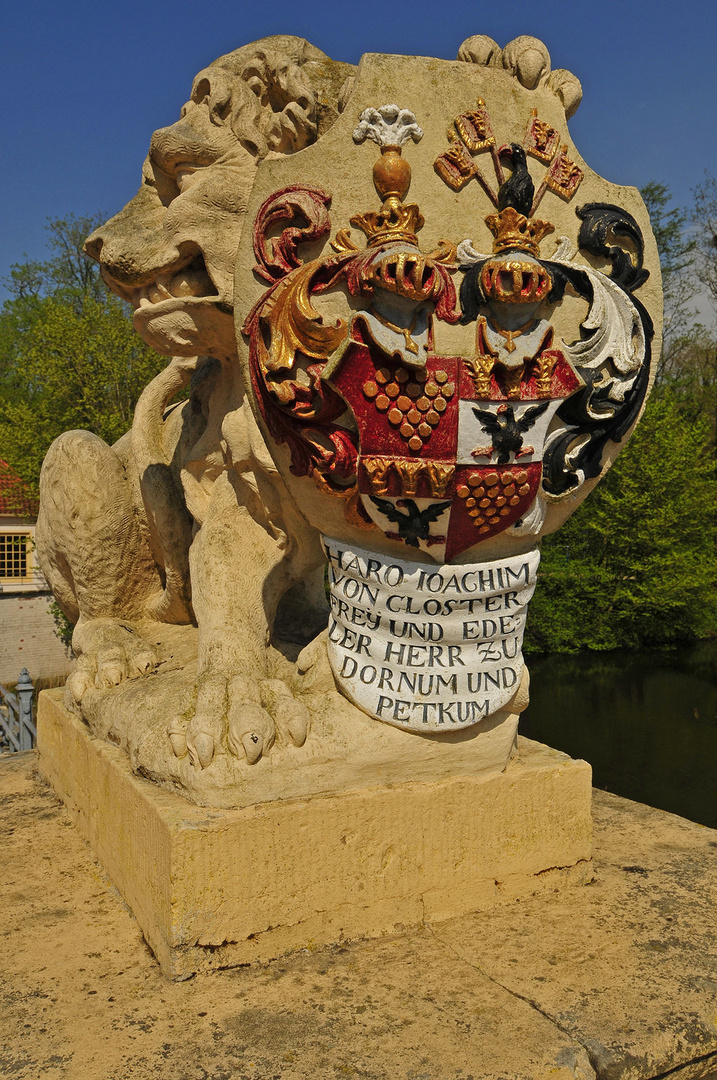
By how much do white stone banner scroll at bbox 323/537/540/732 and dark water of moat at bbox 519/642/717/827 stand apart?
494cm

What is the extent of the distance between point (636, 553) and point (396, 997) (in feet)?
43.8

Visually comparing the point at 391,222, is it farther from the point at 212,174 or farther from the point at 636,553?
the point at 636,553

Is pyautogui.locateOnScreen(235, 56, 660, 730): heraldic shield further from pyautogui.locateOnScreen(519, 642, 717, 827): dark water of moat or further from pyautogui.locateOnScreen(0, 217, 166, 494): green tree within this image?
pyautogui.locateOnScreen(0, 217, 166, 494): green tree

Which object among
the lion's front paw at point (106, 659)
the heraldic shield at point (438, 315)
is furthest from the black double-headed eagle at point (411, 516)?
the lion's front paw at point (106, 659)

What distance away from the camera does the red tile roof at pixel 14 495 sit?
1524 cm

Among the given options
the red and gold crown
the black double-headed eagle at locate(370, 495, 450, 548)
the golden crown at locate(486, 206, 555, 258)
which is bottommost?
the black double-headed eagle at locate(370, 495, 450, 548)

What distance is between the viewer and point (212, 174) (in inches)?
104

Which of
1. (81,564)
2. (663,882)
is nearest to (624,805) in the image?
(663,882)

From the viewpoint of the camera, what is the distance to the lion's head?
261 centimetres

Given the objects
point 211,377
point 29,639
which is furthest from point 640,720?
point 29,639

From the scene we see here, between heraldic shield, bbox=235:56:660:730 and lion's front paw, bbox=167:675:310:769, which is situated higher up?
heraldic shield, bbox=235:56:660:730

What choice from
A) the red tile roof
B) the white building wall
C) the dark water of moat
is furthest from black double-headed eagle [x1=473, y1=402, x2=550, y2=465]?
the white building wall

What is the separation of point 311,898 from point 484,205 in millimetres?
1941

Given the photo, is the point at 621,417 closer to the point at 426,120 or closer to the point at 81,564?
the point at 426,120
